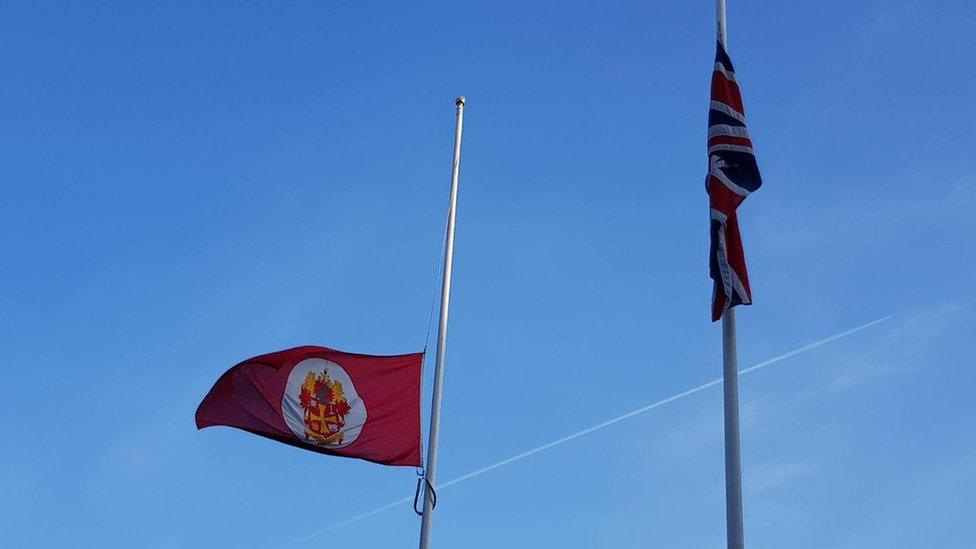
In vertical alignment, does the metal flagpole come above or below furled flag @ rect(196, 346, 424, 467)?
below

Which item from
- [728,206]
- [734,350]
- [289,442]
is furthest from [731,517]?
[289,442]

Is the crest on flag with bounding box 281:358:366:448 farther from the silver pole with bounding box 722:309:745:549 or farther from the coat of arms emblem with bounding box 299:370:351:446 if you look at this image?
the silver pole with bounding box 722:309:745:549

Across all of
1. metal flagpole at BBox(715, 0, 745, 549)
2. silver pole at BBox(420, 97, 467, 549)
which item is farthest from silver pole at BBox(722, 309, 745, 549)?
silver pole at BBox(420, 97, 467, 549)

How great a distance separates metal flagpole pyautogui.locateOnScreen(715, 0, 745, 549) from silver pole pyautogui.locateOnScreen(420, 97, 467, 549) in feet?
15.1

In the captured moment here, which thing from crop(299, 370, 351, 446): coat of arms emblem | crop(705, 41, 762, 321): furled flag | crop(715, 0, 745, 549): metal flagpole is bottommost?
crop(715, 0, 745, 549): metal flagpole

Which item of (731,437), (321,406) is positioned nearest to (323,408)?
(321,406)

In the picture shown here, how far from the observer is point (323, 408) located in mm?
17641

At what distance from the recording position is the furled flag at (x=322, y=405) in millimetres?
17500

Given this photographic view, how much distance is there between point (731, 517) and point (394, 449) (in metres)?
5.66

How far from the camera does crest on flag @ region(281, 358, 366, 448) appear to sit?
691 inches

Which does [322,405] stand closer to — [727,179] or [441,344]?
[441,344]

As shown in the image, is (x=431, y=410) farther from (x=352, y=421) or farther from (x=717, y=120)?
(x=717, y=120)

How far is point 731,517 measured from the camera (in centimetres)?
1351

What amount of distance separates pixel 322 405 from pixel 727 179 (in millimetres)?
6276
